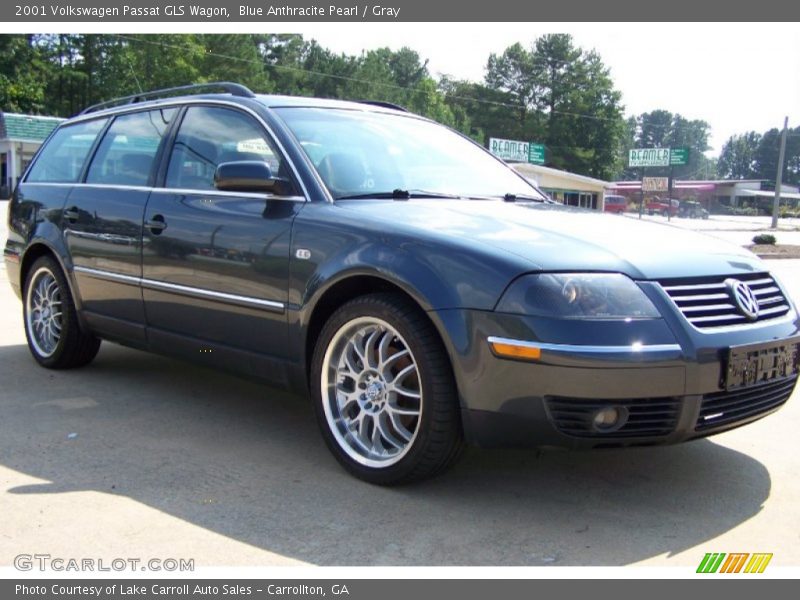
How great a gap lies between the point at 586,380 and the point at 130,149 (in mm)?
3407

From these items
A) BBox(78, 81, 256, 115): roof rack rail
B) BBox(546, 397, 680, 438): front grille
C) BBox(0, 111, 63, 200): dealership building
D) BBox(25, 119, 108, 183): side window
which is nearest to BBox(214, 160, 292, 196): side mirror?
BBox(78, 81, 256, 115): roof rack rail

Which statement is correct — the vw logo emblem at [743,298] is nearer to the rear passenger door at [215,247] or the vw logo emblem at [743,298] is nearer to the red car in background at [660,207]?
the rear passenger door at [215,247]

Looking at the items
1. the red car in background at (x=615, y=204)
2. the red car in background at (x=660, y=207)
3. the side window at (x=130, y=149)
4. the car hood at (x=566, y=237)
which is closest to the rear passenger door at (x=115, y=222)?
the side window at (x=130, y=149)

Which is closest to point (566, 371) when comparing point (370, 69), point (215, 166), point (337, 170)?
point (337, 170)

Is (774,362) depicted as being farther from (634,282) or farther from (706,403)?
(634,282)

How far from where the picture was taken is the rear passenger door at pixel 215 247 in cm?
395

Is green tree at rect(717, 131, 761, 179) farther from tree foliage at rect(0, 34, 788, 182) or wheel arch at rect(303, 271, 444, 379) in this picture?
wheel arch at rect(303, 271, 444, 379)

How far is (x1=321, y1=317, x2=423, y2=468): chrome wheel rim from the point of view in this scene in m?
3.51

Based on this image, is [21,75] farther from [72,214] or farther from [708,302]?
[708,302]

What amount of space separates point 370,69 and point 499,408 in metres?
73.0

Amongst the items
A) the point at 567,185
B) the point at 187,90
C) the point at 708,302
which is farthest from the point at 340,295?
the point at 567,185

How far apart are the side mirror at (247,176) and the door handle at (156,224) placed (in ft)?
2.32

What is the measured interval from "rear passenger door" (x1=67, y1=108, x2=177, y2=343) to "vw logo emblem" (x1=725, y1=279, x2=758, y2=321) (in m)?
3.14

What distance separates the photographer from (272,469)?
150 inches
